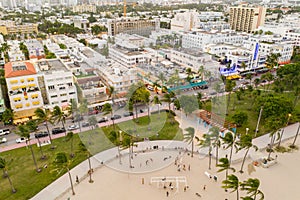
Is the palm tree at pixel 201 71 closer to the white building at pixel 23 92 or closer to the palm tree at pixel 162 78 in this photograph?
the palm tree at pixel 162 78

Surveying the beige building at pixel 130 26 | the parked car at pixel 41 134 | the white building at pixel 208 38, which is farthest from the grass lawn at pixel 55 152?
the beige building at pixel 130 26

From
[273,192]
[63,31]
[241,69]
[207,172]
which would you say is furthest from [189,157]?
[63,31]

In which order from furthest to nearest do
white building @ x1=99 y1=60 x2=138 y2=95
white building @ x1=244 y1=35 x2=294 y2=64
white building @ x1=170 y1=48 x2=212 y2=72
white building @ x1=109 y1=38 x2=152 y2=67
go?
white building @ x1=244 y1=35 x2=294 y2=64 < white building @ x1=109 y1=38 x2=152 y2=67 < white building @ x1=170 y1=48 x2=212 y2=72 < white building @ x1=99 y1=60 x2=138 y2=95

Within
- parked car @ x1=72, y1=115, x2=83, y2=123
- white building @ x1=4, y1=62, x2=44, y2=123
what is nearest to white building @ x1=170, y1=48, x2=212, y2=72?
parked car @ x1=72, y1=115, x2=83, y2=123

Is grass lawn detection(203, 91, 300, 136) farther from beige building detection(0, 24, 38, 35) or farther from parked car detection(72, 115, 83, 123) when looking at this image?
beige building detection(0, 24, 38, 35)

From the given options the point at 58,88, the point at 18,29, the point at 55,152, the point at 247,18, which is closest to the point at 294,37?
the point at 247,18

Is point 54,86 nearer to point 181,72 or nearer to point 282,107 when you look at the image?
point 181,72
